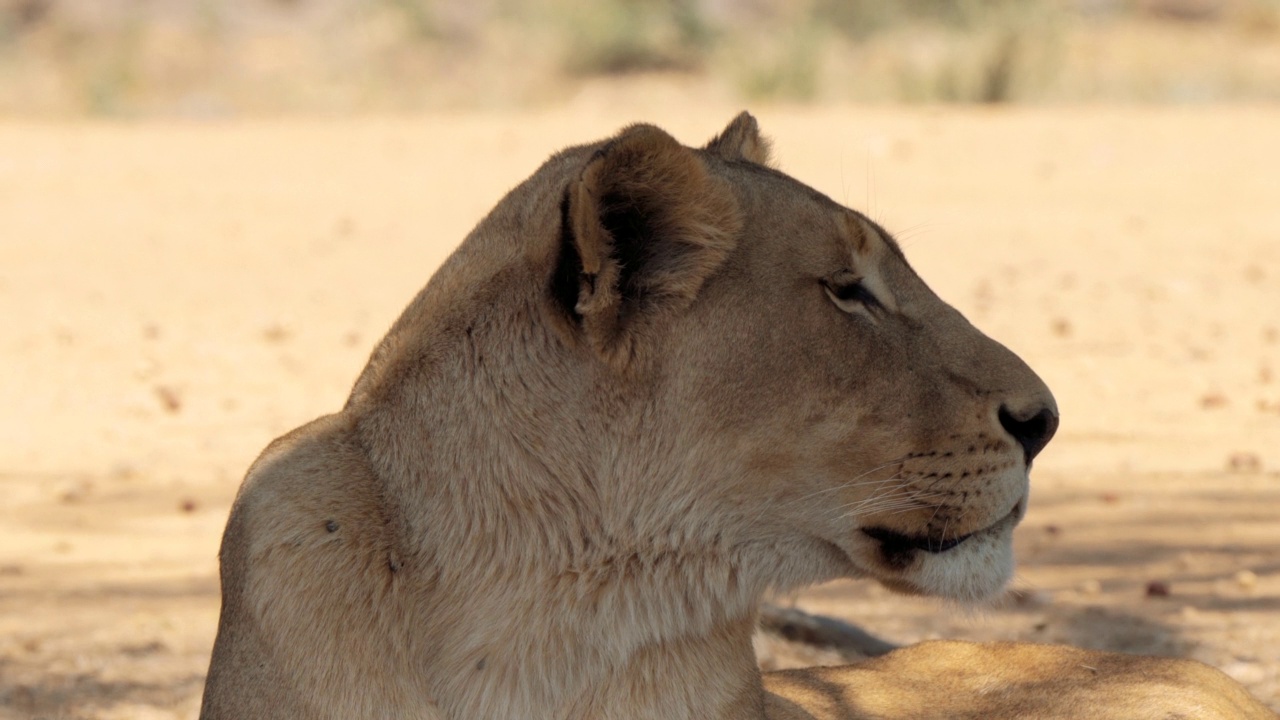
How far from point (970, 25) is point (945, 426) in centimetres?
1986

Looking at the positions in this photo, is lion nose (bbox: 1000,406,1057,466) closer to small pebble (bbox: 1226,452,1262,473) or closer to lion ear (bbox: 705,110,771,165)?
lion ear (bbox: 705,110,771,165)

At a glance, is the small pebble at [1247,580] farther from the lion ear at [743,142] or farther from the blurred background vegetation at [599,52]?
the blurred background vegetation at [599,52]

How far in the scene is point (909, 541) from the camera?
2564mm

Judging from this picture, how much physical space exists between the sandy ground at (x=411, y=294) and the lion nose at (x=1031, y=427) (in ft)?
1.48

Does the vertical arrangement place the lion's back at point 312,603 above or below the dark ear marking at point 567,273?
below

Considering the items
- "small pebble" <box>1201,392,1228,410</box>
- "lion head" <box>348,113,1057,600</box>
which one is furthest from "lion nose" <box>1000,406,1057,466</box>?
"small pebble" <box>1201,392,1228,410</box>

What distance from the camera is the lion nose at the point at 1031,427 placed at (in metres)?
2.56

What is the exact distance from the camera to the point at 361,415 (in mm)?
2543

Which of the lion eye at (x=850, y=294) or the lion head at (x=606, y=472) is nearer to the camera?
the lion head at (x=606, y=472)

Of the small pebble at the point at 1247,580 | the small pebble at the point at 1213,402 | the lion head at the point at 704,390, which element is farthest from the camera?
the small pebble at the point at 1213,402

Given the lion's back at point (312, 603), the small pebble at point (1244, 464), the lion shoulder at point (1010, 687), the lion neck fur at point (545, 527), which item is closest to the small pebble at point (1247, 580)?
the small pebble at point (1244, 464)

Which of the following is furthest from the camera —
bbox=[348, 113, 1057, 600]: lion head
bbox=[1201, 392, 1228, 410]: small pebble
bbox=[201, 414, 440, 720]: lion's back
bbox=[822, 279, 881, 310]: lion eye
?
bbox=[1201, 392, 1228, 410]: small pebble

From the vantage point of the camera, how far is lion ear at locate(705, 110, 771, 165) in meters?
3.04

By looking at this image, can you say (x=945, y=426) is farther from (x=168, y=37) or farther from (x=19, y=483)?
(x=168, y=37)
